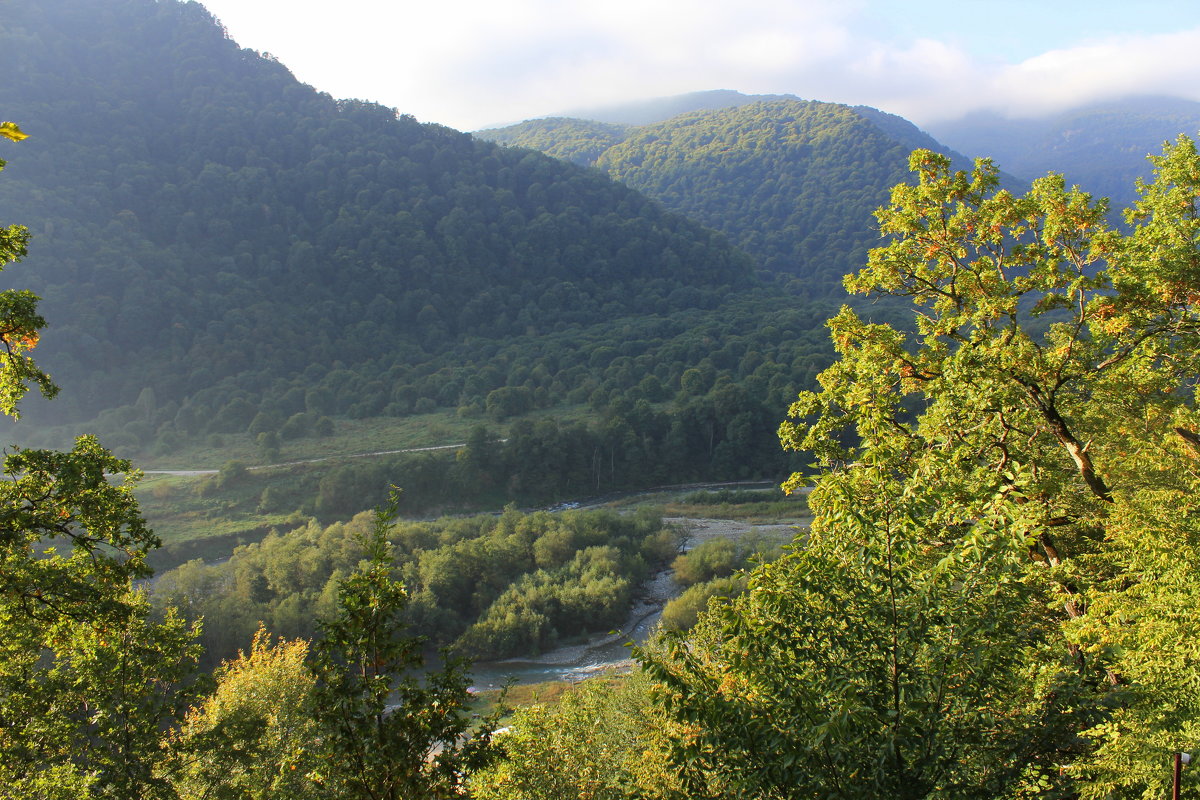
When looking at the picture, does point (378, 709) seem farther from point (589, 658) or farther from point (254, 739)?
point (589, 658)

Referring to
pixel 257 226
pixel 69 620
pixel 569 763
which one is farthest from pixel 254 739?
pixel 257 226

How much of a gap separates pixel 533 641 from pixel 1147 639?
31.2 meters

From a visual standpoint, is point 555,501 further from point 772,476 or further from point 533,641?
point 533,641

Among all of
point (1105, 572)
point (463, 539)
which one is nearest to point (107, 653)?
point (1105, 572)

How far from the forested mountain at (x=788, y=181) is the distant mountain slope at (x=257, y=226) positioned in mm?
24131

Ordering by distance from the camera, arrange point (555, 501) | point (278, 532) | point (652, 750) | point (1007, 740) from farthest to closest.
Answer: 1. point (555, 501)
2. point (278, 532)
3. point (652, 750)
4. point (1007, 740)

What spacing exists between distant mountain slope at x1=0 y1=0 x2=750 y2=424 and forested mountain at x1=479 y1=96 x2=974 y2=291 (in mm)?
24131

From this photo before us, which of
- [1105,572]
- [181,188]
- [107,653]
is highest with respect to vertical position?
[181,188]

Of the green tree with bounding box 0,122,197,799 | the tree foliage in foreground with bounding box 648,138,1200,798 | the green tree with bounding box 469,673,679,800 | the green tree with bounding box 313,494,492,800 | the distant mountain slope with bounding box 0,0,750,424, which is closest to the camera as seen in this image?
the green tree with bounding box 313,494,492,800

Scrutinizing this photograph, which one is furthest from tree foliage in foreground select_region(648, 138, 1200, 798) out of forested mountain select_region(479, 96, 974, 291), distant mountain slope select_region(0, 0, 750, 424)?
forested mountain select_region(479, 96, 974, 291)

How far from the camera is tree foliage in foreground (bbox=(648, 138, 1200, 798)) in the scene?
5777 millimetres

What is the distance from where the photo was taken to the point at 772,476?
75562 mm

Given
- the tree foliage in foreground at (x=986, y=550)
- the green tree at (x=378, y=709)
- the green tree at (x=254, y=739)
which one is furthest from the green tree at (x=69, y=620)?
the tree foliage in foreground at (x=986, y=550)

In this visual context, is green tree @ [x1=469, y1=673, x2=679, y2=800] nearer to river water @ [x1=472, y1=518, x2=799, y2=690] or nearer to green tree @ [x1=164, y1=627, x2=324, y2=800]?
green tree @ [x1=164, y1=627, x2=324, y2=800]
